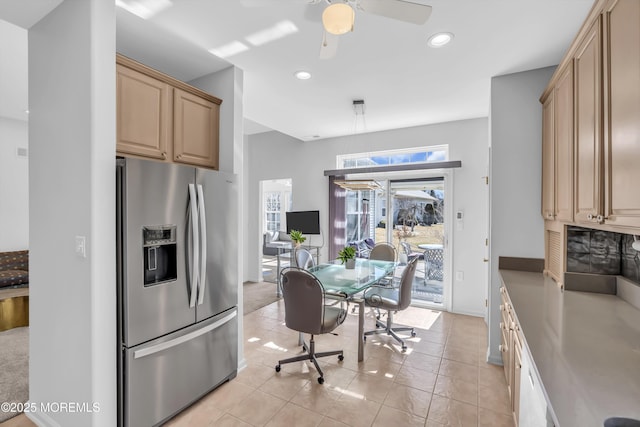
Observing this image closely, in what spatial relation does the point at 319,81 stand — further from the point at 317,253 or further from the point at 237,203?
the point at 317,253

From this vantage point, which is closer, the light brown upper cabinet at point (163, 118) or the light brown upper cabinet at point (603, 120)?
the light brown upper cabinet at point (603, 120)

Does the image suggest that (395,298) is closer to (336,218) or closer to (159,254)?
(336,218)

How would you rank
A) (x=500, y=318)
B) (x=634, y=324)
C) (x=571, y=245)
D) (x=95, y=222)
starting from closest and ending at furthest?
(x=634, y=324), (x=95, y=222), (x=571, y=245), (x=500, y=318)

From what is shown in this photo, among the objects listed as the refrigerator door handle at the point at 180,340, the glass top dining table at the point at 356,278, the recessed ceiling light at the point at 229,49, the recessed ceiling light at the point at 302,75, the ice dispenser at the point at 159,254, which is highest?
the recessed ceiling light at the point at 229,49

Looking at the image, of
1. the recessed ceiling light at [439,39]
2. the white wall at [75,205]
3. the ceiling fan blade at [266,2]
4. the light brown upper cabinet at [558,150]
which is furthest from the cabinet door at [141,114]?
the light brown upper cabinet at [558,150]

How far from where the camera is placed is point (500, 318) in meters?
2.85

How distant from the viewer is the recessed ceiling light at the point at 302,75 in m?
2.76

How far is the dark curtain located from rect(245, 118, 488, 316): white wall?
132 mm

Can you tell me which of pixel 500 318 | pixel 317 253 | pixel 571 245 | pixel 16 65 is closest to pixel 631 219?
pixel 571 245

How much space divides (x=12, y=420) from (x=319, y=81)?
3583 millimetres

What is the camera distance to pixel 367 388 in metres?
2.45

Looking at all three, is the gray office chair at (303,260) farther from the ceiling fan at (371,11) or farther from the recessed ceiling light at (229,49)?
the ceiling fan at (371,11)

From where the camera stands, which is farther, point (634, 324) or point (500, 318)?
point (500, 318)

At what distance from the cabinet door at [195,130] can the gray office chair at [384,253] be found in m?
2.54
